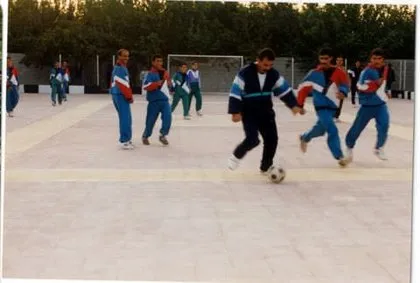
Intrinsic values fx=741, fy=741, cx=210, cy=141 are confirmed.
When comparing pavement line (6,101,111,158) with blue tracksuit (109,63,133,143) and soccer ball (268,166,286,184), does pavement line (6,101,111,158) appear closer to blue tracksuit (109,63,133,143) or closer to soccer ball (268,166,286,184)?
blue tracksuit (109,63,133,143)

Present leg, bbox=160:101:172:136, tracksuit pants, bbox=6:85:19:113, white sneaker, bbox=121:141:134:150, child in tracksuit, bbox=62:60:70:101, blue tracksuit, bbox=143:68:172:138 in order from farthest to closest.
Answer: child in tracksuit, bbox=62:60:70:101, tracksuit pants, bbox=6:85:19:113, leg, bbox=160:101:172:136, blue tracksuit, bbox=143:68:172:138, white sneaker, bbox=121:141:134:150

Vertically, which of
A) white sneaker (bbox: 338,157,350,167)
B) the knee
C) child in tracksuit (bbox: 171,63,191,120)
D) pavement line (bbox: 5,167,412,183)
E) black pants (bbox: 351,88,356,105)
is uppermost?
child in tracksuit (bbox: 171,63,191,120)

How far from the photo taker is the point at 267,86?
6.77 m

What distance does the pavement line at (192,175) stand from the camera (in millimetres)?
6957

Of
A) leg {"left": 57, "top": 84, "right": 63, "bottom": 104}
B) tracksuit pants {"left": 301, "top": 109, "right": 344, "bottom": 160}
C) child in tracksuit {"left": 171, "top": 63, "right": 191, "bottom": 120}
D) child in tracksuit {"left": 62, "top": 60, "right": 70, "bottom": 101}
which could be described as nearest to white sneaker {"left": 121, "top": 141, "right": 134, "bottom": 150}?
tracksuit pants {"left": 301, "top": 109, "right": 344, "bottom": 160}

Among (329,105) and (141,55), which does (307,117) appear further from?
(329,105)

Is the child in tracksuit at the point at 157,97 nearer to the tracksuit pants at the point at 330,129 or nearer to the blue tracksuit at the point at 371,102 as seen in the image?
the tracksuit pants at the point at 330,129

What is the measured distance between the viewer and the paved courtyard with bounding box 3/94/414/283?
409cm

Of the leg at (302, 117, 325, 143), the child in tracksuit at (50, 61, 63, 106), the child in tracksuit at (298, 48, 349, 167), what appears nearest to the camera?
the child in tracksuit at (298, 48, 349, 167)

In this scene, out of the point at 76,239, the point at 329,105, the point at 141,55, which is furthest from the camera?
the point at 141,55

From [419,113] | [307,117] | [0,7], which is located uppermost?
[0,7]

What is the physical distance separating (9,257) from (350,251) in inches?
78.2

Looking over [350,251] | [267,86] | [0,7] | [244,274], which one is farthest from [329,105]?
[0,7]

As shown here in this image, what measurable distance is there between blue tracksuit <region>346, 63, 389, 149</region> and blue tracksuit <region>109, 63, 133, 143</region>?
2.75 metres
